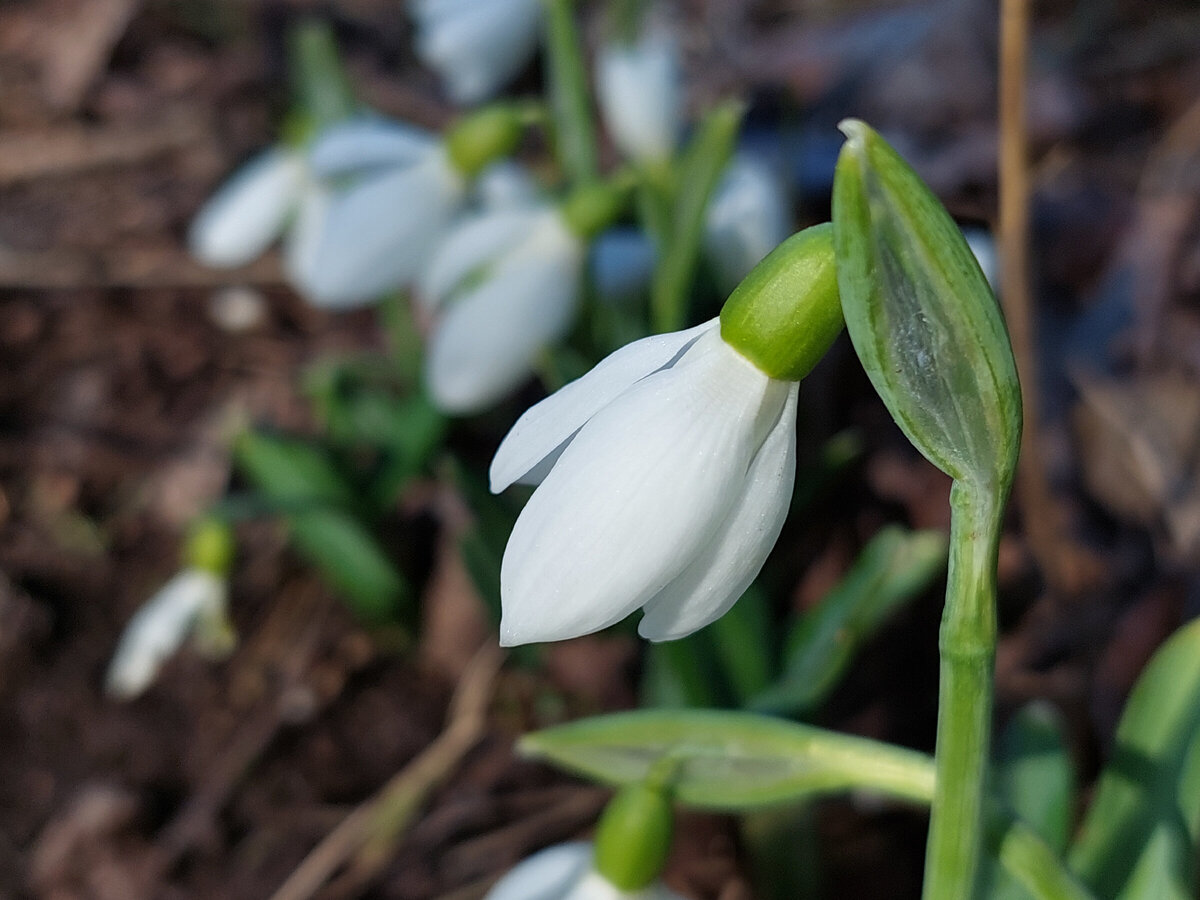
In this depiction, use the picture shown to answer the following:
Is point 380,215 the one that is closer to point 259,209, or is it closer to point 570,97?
point 570,97

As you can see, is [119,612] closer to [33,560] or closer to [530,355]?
[33,560]

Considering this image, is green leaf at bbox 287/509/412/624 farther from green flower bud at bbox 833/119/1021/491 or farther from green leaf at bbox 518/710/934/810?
green flower bud at bbox 833/119/1021/491

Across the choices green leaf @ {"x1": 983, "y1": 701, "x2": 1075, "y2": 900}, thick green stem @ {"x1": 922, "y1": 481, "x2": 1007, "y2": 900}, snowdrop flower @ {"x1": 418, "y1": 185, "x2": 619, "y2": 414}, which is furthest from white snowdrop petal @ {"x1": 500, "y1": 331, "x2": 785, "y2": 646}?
snowdrop flower @ {"x1": 418, "y1": 185, "x2": 619, "y2": 414}

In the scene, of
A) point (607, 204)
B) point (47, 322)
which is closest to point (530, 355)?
point (607, 204)

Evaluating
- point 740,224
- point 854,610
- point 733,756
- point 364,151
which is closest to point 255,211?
point 364,151

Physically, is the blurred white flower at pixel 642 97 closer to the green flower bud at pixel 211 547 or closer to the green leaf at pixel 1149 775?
the green flower bud at pixel 211 547

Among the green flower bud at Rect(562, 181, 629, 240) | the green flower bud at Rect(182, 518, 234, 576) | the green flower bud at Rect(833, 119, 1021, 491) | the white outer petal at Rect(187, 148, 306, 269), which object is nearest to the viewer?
the green flower bud at Rect(833, 119, 1021, 491)

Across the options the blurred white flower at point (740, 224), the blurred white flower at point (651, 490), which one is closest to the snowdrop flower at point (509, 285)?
the blurred white flower at point (740, 224)
